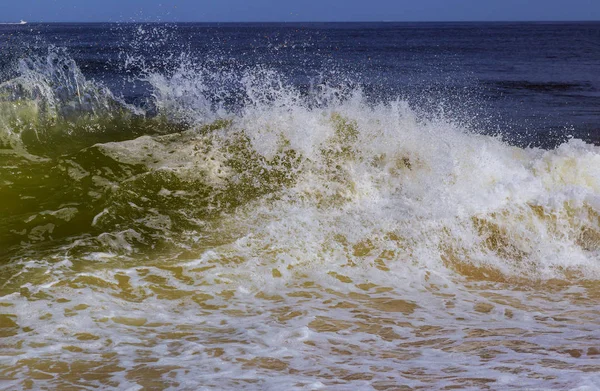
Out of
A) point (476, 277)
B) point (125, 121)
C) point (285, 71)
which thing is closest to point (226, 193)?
point (476, 277)

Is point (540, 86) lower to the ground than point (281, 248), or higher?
higher

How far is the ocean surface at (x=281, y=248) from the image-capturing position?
3.90 m

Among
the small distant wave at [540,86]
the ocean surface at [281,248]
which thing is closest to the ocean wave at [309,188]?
the ocean surface at [281,248]

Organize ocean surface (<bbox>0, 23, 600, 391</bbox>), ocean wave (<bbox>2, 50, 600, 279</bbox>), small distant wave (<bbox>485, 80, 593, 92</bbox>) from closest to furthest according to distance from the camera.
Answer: ocean surface (<bbox>0, 23, 600, 391</bbox>) → ocean wave (<bbox>2, 50, 600, 279</bbox>) → small distant wave (<bbox>485, 80, 593, 92</bbox>)

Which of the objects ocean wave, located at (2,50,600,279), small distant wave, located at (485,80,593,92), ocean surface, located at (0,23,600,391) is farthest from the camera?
small distant wave, located at (485,80,593,92)

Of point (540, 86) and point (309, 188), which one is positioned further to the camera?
point (540, 86)

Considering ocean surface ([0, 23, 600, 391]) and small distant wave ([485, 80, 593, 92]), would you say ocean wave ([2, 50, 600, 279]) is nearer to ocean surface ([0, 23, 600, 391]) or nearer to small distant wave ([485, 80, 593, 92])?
ocean surface ([0, 23, 600, 391])

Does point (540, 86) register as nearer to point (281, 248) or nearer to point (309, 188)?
point (309, 188)

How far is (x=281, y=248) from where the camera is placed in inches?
241

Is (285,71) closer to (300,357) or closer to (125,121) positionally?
(125,121)

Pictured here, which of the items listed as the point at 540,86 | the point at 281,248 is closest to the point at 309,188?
the point at 281,248

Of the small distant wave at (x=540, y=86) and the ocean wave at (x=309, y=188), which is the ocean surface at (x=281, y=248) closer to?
the ocean wave at (x=309, y=188)

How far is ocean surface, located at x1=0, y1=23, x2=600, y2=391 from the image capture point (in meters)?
3.90

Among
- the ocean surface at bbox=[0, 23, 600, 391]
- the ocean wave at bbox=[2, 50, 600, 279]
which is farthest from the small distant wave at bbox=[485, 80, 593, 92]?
the ocean wave at bbox=[2, 50, 600, 279]
